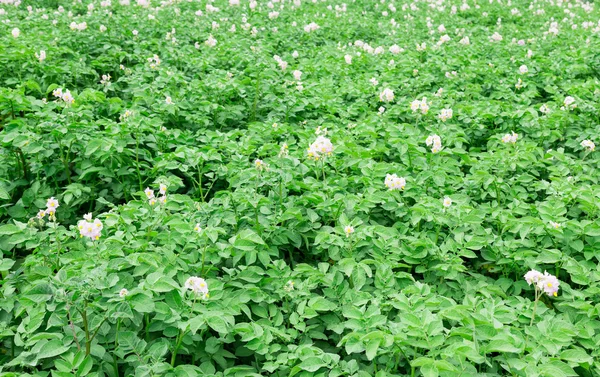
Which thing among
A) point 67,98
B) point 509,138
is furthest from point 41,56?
point 509,138

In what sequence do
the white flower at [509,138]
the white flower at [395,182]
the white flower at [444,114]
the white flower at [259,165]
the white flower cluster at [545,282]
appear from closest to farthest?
the white flower cluster at [545,282]
the white flower at [259,165]
the white flower at [395,182]
the white flower at [509,138]
the white flower at [444,114]

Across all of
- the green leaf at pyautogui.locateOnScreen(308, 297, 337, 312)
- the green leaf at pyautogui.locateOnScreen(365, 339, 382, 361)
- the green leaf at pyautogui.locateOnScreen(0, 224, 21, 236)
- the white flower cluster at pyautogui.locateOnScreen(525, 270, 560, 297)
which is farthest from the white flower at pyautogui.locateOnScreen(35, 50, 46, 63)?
the white flower cluster at pyautogui.locateOnScreen(525, 270, 560, 297)

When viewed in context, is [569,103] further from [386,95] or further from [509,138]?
[386,95]

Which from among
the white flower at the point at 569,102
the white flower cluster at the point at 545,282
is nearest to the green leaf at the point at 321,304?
the white flower cluster at the point at 545,282

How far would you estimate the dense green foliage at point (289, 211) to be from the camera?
2.14m

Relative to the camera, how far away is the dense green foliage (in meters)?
2.14

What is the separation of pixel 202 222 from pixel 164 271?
43 cm

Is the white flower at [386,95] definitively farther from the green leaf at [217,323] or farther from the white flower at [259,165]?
the green leaf at [217,323]

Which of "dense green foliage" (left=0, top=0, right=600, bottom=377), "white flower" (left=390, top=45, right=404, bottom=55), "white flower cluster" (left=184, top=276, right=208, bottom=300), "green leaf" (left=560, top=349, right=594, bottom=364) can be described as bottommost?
"white flower" (left=390, top=45, right=404, bottom=55)

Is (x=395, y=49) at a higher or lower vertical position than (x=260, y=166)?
lower

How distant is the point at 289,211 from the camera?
2887 mm

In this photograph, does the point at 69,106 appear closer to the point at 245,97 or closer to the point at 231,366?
the point at 245,97

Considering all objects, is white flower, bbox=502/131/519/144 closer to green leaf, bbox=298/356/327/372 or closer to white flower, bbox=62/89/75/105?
green leaf, bbox=298/356/327/372

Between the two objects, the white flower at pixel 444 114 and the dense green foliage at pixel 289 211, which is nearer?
the dense green foliage at pixel 289 211
